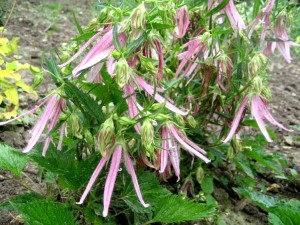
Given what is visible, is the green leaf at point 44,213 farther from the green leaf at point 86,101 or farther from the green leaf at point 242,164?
the green leaf at point 242,164

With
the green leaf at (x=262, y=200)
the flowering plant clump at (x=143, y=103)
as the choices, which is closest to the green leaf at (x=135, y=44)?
the flowering plant clump at (x=143, y=103)

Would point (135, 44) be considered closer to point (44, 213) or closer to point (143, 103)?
point (143, 103)

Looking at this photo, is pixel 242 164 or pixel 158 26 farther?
pixel 242 164

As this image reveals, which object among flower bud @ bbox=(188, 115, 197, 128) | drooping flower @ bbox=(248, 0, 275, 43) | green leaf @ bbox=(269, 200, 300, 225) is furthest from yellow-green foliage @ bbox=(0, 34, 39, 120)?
green leaf @ bbox=(269, 200, 300, 225)

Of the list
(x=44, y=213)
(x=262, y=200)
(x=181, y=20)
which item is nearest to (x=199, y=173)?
(x=262, y=200)

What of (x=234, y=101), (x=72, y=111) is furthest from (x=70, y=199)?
(x=234, y=101)

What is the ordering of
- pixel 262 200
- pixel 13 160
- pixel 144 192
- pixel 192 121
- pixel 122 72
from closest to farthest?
pixel 122 72 → pixel 144 192 → pixel 13 160 → pixel 192 121 → pixel 262 200
